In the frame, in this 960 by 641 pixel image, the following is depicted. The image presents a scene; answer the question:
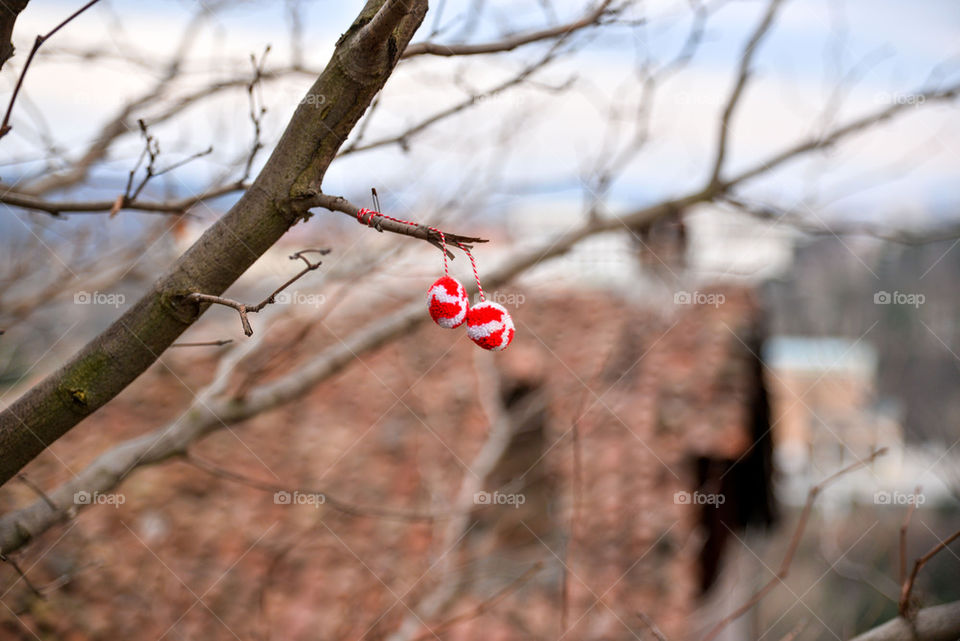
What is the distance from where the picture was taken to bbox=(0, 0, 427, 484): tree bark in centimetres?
116

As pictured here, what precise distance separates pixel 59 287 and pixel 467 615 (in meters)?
2.26

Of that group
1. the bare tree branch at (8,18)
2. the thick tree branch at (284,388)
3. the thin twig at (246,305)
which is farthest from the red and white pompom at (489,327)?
the thick tree branch at (284,388)

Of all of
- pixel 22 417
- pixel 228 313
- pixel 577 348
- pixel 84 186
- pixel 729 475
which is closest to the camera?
pixel 22 417

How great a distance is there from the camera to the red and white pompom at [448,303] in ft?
4.02

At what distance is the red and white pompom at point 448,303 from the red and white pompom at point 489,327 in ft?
0.08

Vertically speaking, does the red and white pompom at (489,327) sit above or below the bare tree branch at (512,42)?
below

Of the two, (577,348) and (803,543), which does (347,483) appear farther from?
(803,543)

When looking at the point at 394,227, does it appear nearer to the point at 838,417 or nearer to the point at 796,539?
the point at 796,539

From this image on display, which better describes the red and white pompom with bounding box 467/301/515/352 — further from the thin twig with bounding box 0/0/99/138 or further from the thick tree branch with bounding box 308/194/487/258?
the thin twig with bounding box 0/0/99/138

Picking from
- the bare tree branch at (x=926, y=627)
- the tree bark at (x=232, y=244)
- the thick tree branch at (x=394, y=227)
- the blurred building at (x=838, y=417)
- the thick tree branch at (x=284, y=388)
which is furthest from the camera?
the blurred building at (x=838, y=417)

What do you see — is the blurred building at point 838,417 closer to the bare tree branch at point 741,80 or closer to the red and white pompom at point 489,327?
the bare tree branch at point 741,80

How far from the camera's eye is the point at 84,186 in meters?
2.70

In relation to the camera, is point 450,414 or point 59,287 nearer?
point 59,287

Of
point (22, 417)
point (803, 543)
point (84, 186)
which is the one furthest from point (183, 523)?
point (803, 543)
